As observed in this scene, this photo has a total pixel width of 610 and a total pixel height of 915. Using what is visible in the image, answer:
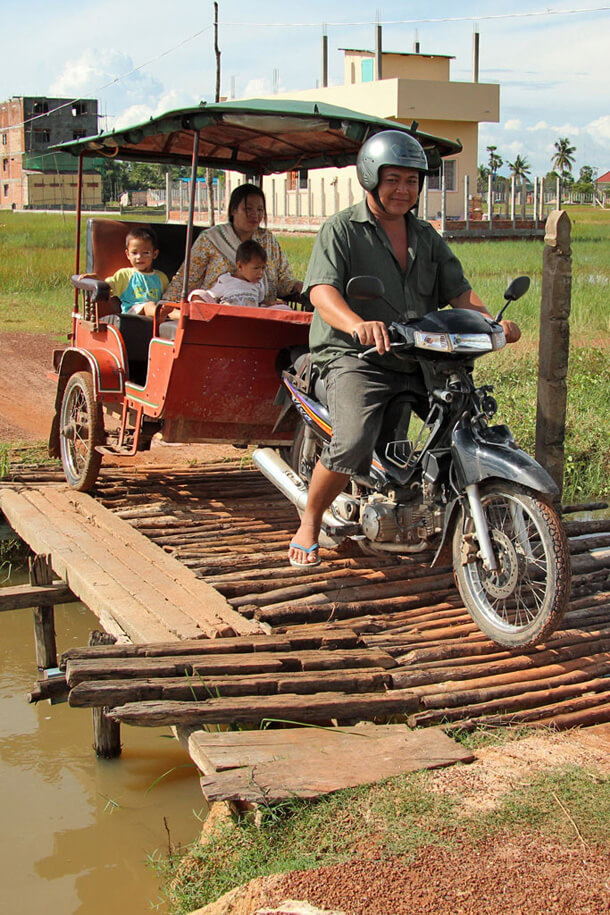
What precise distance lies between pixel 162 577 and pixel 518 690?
6.41ft

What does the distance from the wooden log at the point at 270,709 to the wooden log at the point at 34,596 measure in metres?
2.21

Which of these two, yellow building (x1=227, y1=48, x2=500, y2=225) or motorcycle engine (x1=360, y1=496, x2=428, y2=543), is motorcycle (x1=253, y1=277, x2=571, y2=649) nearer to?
motorcycle engine (x1=360, y1=496, x2=428, y2=543)

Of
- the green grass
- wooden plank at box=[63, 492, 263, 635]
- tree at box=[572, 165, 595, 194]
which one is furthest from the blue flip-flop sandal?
tree at box=[572, 165, 595, 194]

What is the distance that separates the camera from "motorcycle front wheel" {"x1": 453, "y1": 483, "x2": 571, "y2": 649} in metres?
4.18

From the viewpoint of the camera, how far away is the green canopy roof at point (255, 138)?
5.62 metres

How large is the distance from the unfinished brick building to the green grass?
5841 cm

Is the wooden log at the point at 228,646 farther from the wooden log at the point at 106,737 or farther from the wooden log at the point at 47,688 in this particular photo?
the wooden log at the point at 47,688

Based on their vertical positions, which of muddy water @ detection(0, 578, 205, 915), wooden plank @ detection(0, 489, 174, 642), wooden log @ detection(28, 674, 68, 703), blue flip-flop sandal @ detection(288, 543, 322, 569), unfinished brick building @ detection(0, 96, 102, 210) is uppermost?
unfinished brick building @ detection(0, 96, 102, 210)

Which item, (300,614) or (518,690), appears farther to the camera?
(300,614)

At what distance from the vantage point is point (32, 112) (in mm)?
61188

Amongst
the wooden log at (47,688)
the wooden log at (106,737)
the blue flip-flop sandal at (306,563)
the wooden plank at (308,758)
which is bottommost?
the wooden log at (106,737)

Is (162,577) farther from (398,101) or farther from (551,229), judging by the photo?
(398,101)

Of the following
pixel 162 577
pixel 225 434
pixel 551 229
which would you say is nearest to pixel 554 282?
pixel 551 229

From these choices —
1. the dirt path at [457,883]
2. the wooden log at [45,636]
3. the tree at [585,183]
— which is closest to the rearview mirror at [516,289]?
the dirt path at [457,883]
